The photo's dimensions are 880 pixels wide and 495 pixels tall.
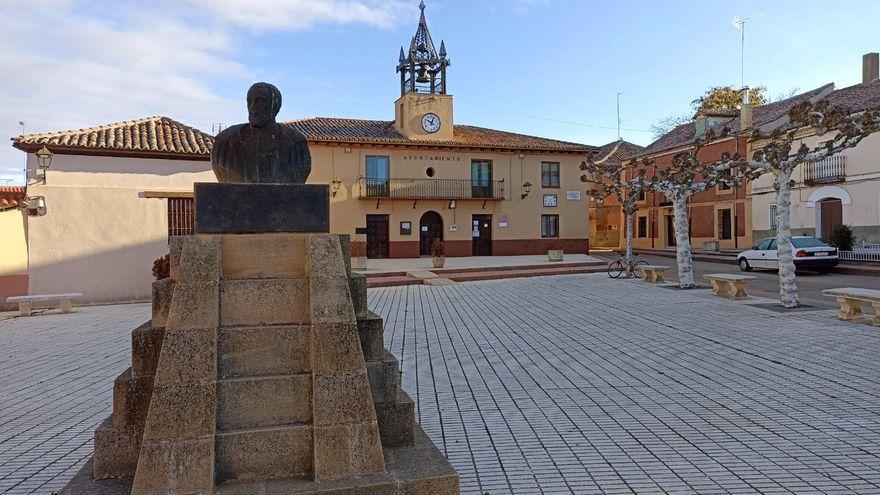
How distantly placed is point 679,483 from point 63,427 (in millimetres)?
4784

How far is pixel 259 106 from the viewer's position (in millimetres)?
3914

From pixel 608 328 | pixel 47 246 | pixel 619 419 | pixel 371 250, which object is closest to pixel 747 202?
pixel 371 250

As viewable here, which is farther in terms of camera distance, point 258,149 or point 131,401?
point 258,149

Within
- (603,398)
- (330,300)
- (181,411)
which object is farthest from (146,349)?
(603,398)

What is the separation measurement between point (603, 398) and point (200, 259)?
3.80 meters

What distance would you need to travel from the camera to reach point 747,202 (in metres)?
28.2

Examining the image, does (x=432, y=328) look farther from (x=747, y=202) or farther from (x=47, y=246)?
(x=747, y=202)

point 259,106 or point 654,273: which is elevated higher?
point 259,106

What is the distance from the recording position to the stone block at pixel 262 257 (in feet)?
10.9

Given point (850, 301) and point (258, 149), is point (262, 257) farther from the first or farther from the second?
point (850, 301)

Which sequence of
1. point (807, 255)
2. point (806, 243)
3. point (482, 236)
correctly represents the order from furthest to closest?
point (482, 236) → point (806, 243) → point (807, 255)

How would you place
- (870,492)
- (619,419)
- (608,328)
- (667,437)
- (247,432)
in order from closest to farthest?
(247,432) → (870,492) → (667,437) → (619,419) → (608,328)

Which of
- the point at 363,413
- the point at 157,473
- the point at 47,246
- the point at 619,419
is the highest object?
the point at 47,246

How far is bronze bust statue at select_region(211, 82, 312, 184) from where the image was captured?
3910 mm
